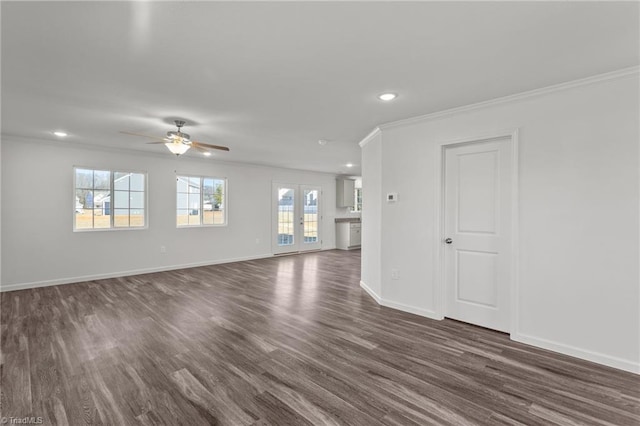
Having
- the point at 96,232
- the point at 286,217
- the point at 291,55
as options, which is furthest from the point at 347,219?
the point at 291,55

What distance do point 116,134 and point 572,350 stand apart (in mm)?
6166

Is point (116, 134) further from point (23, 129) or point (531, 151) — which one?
point (531, 151)

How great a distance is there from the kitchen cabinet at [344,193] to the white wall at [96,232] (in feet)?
9.28

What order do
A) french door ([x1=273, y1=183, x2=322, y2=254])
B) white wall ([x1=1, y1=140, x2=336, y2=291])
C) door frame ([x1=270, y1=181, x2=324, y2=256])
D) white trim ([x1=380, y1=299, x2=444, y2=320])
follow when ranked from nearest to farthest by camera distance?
white trim ([x1=380, y1=299, x2=444, y2=320]) < white wall ([x1=1, y1=140, x2=336, y2=291]) < door frame ([x1=270, y1=181, x2=324, y2=256]) < french door ([x1=273, y1=183, x2=322, y2=254])

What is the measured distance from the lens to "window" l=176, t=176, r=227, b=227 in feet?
22.0

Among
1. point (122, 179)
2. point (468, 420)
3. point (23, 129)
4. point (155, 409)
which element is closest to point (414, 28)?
point (468, 420)

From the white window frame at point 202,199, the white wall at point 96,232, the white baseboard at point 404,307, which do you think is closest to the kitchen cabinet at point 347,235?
the white wall at point 96,232

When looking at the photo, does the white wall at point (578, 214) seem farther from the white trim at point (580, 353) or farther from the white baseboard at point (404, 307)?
the white baseboard at point (404, 307)

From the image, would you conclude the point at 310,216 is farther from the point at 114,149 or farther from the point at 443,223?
the point at 443,223

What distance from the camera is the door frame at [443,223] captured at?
3025mm

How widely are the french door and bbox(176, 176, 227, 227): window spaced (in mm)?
1509

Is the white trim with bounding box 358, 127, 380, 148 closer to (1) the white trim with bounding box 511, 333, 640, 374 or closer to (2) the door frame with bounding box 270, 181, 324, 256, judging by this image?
(1) the white trim with bounding box 511, 333, 640, 374

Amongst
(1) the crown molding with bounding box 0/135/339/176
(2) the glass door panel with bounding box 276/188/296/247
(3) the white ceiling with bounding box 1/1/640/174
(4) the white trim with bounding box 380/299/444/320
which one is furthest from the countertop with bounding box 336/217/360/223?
(3) the white ceiling with bounding box 1/1/640/174

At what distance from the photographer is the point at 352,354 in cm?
275
